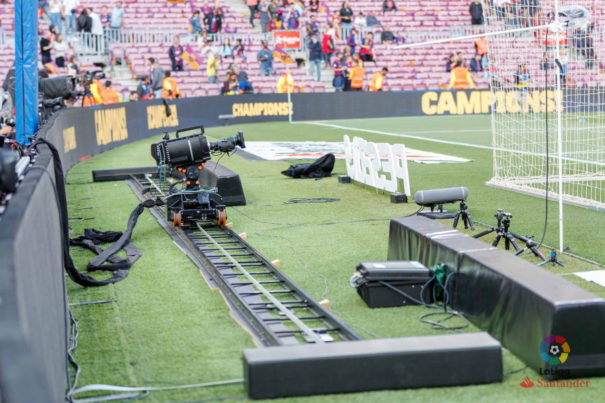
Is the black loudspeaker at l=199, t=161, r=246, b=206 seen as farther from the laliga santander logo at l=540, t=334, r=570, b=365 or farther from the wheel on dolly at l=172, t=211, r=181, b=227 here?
the laliga santander logo at l=540, t=334, r=570, b=365

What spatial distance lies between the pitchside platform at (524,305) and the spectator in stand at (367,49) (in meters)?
31.6

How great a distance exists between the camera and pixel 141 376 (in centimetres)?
495

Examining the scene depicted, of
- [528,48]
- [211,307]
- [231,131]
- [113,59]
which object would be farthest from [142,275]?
[113,59]

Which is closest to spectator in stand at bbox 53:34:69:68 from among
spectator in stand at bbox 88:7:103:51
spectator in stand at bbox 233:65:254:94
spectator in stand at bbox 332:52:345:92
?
spectator in stand at bbox 88:7:103:51

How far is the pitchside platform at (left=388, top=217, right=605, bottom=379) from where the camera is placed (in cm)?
475

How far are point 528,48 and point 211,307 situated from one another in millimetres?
11737

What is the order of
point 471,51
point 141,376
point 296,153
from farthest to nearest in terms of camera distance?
point 471,51 < point 296,153 < point 141,376

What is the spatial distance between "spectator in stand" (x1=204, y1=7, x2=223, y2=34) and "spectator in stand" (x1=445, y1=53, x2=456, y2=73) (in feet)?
34.1

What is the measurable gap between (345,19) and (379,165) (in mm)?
27110

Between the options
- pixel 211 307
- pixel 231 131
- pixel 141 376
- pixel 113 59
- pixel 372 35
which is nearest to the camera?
pixel 141 376

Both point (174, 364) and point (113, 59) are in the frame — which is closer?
point (174, 364)

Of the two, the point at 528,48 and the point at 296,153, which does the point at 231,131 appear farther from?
the point at 528,48

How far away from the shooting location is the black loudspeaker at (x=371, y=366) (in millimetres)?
4535

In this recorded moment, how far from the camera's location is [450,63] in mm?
38000
